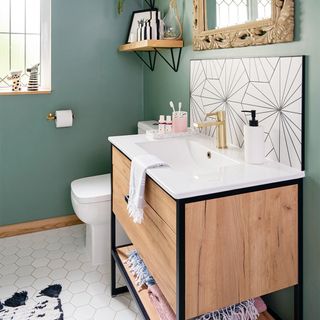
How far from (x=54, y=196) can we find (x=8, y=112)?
2.36 ft

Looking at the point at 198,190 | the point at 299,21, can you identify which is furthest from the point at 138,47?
the point at 198,190

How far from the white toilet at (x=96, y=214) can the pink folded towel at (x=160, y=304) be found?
711 millimetres

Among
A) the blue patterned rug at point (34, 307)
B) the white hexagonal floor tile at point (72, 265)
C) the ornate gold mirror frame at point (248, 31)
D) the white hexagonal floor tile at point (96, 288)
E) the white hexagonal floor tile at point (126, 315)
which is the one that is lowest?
the white hexagonal floor tile at point (126, 315)

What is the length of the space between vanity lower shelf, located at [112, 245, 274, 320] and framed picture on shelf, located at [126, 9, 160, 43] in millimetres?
1331

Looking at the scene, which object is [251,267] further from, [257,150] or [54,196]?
[54,196]

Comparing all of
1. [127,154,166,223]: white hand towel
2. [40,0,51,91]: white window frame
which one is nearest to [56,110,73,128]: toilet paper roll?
[40,0,51,91]: white window frame

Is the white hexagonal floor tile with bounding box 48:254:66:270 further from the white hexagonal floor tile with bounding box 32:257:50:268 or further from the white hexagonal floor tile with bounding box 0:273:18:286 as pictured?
the white hexagonal floor tile with bounding box 0:273:18:286

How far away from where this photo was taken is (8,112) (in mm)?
2588

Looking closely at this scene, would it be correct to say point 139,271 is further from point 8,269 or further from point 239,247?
point 8,269

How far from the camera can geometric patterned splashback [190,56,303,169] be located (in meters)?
1.34

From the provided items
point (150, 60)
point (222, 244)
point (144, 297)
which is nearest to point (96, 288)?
point (144, 297)

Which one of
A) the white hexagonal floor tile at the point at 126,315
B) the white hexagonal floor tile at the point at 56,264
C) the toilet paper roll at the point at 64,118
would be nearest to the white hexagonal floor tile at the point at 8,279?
the white hexagonal floor tile at the point at 56,264

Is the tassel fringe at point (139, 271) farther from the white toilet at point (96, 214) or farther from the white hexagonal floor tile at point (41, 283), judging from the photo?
the white hexagonal floor tile at point (41, 283)

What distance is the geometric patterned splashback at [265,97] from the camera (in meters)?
1.34
